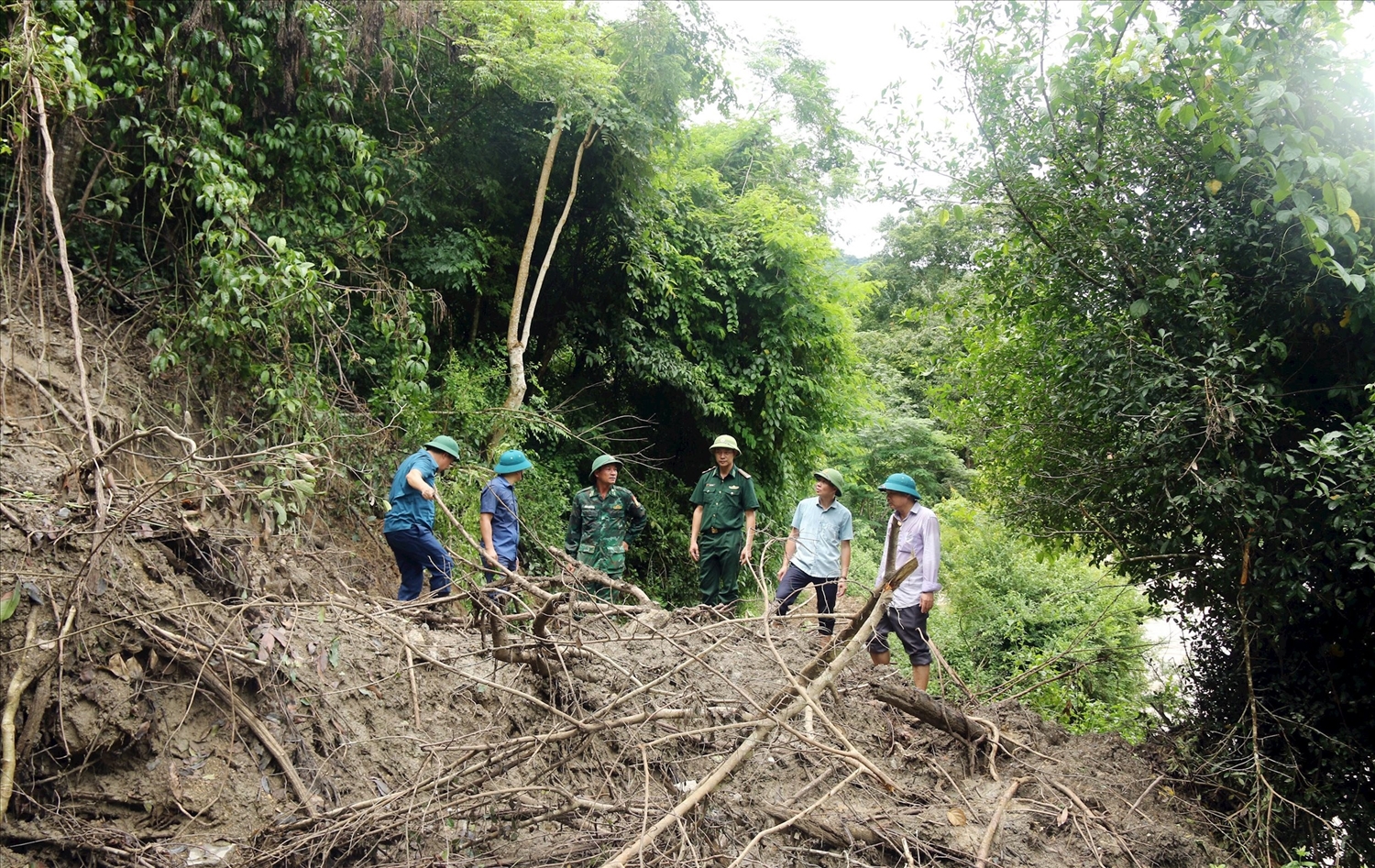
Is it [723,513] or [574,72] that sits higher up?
[574,72]

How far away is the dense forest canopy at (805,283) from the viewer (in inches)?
181

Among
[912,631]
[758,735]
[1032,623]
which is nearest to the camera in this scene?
[758,735]

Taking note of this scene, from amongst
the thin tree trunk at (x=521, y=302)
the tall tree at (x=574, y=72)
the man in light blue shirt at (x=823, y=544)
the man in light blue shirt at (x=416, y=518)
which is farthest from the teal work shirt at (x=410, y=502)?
the thin tree trunk at (x=521, y=302)

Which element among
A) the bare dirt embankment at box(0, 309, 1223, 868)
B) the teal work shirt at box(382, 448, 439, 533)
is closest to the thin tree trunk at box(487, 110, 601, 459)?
the teal work shirt at box(382, 448, 439, 533)

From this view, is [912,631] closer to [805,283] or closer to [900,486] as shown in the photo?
[900,486]

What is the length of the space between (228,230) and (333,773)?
439cm

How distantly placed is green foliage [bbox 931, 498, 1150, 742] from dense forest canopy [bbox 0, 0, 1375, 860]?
6 cm

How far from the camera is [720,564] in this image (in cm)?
754

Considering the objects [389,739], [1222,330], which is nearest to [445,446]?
[389,739]

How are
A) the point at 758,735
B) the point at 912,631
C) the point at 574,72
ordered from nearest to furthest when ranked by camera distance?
the point at 758,735, the point at 912,631, the point at 574,72

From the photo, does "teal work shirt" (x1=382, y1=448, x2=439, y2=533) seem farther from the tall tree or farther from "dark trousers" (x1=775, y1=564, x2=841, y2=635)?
"dark trousers" (x1=775, y1=564, x2=841, y2=635)

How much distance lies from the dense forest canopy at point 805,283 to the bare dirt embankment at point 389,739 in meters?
0.82

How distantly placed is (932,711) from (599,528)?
9.73ft

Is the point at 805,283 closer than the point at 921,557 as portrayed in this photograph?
No
